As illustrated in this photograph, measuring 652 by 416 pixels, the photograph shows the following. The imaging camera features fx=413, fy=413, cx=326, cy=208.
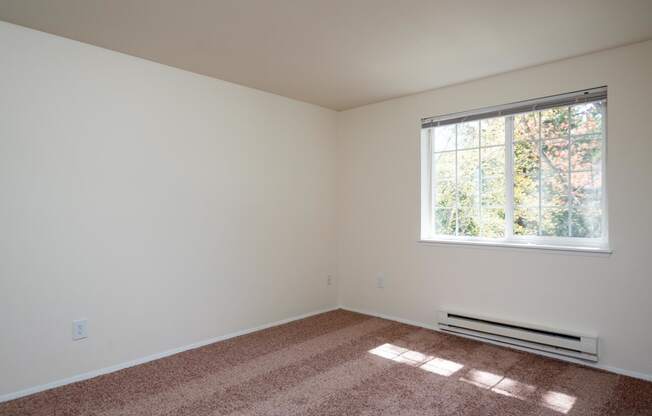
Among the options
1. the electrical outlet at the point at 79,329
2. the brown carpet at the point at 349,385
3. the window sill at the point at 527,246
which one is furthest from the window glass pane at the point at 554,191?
the electrical outlet at the point at 79,329

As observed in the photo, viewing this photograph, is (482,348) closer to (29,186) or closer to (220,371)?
(220,371)

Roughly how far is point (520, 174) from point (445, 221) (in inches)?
31.5

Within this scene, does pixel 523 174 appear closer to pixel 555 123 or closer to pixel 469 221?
pixel 555 123

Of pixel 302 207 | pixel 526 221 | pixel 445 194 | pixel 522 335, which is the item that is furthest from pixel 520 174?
pixel 302 207

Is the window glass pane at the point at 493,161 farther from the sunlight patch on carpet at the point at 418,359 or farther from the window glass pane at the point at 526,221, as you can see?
the sunlight patch on carpet at the point at 418,359

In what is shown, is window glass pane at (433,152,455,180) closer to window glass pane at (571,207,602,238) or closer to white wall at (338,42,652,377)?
white wall at (338,42,652,377)

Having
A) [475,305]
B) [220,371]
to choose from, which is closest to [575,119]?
[475,305]

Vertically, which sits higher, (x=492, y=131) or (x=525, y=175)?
(x=492, y=131)

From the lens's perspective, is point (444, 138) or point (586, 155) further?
point (444, 138)

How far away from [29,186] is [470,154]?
3.39 metres

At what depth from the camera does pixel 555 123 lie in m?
3.25

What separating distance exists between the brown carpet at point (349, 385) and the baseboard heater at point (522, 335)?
9 cm

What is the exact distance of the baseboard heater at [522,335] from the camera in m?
2.95

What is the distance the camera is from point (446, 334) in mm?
3668
